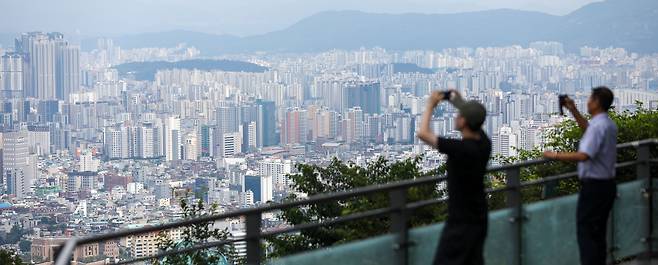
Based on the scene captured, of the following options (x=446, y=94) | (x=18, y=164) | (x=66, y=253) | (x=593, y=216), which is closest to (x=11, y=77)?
(x=18, y=164)

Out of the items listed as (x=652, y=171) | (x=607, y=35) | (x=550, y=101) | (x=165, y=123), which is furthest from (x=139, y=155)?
(x=652, y=171)

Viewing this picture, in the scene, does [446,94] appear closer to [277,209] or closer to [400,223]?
[400,223]

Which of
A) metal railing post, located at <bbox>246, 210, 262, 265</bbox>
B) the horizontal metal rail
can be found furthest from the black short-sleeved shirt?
metal railing post, located at <bbox>246, 210, 262, 265</bbox>

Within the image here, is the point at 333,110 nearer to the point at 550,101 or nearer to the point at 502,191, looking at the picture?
the point at 550,101

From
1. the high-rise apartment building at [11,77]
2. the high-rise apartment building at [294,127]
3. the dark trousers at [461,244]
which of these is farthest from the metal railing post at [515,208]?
the high-rise apartment building at [11,77]

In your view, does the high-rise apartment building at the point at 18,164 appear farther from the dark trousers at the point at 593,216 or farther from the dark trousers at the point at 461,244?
the dark trousers at the point at 461,244

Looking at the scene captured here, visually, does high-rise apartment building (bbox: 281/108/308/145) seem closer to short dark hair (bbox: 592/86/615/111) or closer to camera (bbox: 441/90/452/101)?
short dark hair (bbox: 592/86/615/111)
